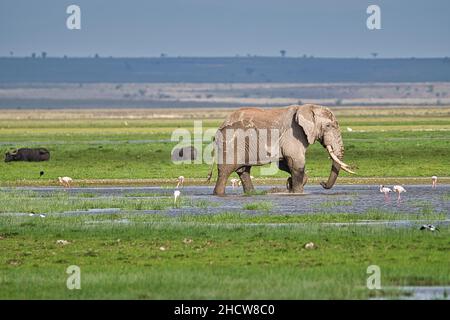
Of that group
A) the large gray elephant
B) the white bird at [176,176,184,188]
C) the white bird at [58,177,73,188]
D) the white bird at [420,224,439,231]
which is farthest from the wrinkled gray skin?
the white bird at [420,224,439,231]

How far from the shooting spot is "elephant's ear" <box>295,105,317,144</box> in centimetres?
3581

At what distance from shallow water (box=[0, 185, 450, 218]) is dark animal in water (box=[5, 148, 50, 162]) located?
42.1 feet

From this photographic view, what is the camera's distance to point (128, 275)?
2091 cm

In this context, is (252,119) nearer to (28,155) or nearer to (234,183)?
(234,183)

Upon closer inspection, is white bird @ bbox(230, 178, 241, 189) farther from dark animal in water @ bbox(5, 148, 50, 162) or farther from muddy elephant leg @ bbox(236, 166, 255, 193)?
dark animal in water @ bbox(5, 148, 50, 162)

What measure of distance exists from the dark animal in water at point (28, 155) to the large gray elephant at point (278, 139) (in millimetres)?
18387

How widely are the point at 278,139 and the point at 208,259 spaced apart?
536 inches

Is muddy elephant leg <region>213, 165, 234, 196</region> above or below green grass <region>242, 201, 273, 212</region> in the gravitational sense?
above

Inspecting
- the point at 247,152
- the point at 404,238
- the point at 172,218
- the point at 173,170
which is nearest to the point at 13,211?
the point at 172,218

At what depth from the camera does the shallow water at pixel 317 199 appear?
31.3 meters

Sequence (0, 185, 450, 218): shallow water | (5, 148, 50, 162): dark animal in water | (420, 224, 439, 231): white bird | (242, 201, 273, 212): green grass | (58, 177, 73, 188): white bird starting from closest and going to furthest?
(420, 224, 439, 231): white bird → (0, 185, 450, 218): shallow water → (242, 201, 273, 212): green grass → (58, 177, 73, 188): white bird → (5, 148, 50, 162): dark animal in water

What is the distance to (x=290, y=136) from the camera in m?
36.0

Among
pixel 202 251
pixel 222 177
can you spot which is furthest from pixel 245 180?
pixel 202 251

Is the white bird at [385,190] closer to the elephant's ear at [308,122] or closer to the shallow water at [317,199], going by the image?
the shallow water at [317,199]
